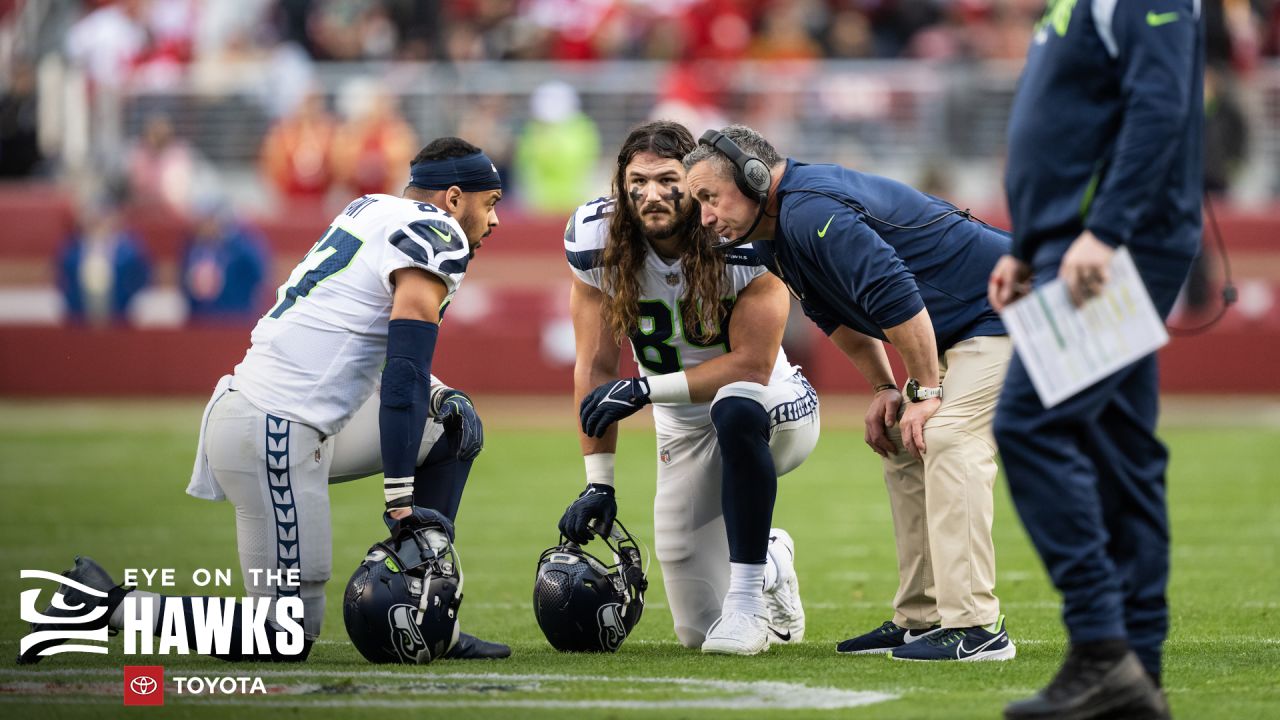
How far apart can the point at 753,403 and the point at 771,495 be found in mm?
312

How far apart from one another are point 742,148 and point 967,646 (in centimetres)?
163

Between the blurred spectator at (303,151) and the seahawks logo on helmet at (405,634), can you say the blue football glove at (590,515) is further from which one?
the blurred spectator at (303,151)

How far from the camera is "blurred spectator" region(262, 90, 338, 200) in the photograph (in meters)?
16.9

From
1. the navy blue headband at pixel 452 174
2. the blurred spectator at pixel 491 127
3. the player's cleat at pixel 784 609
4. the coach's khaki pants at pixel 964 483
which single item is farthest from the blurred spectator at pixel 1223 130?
the navy blue headband at pixel 452 174

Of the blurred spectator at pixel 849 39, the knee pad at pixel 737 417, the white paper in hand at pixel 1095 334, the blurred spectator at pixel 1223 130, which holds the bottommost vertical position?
the knee pad at pixel 737 417

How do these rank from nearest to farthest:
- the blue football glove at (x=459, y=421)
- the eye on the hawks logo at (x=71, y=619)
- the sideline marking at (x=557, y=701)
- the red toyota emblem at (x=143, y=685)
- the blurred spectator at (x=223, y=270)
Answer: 1. the sideline marking at (x=557, y=701)
2. the red toyota emblem at (x=143, y=685)
3. the eye on the hawks logo at (x=71, y=619)
4. the blue football glove at (x=459, y=421)
5. the blurred spectator at (x=223, y=270)

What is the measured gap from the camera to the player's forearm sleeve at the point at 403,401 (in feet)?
16.6

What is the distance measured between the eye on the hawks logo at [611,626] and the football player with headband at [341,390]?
33 centimetres

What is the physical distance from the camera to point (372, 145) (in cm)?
1638

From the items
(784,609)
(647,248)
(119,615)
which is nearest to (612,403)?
(647,248)

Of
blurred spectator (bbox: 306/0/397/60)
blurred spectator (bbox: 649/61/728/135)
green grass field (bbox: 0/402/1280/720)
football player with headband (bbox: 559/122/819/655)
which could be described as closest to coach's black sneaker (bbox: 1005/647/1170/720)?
green grass field (bbox: 0/402/1280/720)

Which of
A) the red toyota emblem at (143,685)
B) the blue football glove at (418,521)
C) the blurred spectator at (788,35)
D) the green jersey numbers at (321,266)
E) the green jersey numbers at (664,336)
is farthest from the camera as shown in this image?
the blurred spectator at (788,35)

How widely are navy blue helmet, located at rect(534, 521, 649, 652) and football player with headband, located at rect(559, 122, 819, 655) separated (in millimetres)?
115

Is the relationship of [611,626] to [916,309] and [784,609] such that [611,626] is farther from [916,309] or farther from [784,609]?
[916,309]
